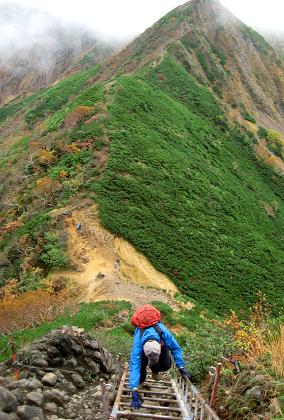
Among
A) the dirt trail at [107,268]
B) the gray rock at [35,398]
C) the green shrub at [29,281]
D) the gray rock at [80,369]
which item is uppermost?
the gray rock at [35,398]

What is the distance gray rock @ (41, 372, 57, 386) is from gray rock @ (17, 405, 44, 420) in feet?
5.31

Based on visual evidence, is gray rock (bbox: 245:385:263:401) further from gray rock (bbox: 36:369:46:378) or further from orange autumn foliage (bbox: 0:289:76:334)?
orange autumn foliage (bbox: 0:289:76:334)

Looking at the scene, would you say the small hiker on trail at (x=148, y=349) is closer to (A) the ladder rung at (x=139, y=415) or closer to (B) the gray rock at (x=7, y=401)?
(A) the ladder rung at (x=139, y=415)

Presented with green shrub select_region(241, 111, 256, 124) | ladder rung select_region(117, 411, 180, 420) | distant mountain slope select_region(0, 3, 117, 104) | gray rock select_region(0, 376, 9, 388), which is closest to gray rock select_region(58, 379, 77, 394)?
gray rock select_region(0, 376, 9, 388)

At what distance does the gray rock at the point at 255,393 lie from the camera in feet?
17.8

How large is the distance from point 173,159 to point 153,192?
5.82 m

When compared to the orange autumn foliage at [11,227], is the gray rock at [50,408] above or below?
above

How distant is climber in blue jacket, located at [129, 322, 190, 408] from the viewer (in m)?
6.10

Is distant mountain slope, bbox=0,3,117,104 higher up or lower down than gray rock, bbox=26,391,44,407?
lower down

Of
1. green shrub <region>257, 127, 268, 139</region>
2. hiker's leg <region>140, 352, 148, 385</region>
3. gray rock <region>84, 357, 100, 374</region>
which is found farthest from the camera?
green shrub <region>257, 127, 268, 139</region>

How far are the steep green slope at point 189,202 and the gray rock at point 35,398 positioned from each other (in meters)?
15.7

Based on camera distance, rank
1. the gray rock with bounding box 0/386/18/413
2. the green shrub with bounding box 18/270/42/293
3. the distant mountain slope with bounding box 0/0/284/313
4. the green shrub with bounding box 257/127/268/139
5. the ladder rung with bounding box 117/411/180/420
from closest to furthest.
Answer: the gray rock with bounding box 0/386/18/413
the ladder rung with bounding box 117/411/180/420
the green shrub with bounding box 18/270/42/293
the distant mountain slope with bounding box 0/0/284/313
the green shrub with bounding box 257/127/268/139

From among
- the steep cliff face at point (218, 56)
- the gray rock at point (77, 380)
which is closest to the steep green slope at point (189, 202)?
the gray rock at point (77, 380)

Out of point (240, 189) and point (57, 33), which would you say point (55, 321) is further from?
point (57, 33)
